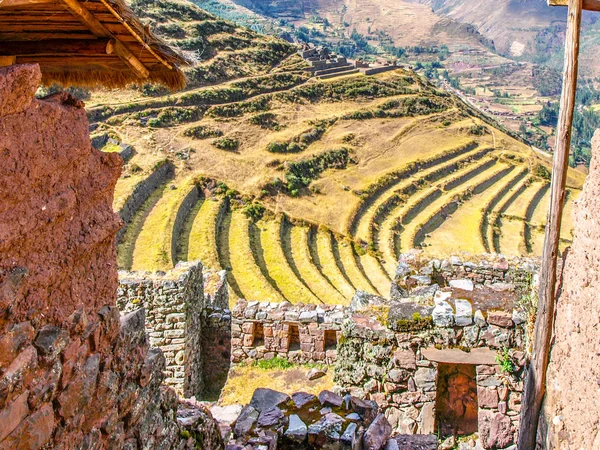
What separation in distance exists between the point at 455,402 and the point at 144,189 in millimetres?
25448

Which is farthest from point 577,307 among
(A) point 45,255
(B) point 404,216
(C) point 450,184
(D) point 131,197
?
(C) point 450,184

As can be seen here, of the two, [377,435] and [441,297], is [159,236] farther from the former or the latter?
[377,435]

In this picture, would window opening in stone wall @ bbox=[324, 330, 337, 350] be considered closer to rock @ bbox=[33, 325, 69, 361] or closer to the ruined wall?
the ruined wall

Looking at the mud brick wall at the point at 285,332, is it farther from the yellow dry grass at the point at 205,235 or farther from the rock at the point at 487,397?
the yellow dry grass at the point at 205,235

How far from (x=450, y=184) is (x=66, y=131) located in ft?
133

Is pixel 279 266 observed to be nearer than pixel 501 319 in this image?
No

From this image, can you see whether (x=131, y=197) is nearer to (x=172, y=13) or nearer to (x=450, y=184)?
(x=450, y=184)

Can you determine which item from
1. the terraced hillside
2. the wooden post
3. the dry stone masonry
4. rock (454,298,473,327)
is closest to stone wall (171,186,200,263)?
the terraced hillside

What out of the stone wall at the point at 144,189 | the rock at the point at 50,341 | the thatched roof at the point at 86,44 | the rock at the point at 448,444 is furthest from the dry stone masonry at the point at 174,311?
the stone wall at the point at 144,189

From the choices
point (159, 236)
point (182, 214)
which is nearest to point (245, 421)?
point (159, 236)

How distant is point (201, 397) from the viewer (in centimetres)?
1001

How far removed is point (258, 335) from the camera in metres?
8.82

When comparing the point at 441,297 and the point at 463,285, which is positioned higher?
the point at 463,285

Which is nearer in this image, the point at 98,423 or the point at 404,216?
the point at 98,423
